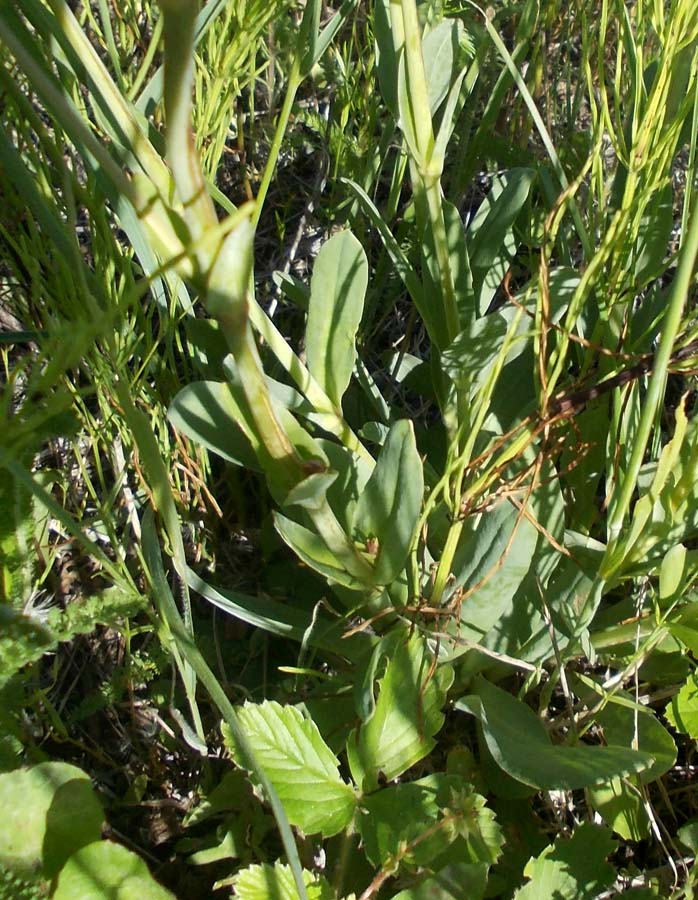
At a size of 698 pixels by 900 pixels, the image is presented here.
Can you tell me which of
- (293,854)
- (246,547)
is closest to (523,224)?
(246,547)

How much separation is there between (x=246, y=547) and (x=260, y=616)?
0.98ft

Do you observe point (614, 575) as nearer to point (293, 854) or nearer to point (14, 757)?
point (293, 854)

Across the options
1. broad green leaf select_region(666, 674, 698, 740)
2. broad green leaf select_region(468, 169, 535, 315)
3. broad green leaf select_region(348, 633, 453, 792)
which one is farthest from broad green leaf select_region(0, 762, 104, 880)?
broad green leaf select_region(468, 169, 535, 315)

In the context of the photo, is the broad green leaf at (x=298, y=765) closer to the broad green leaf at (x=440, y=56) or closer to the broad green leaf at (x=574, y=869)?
the broad green leaf at (x=574, y=869)

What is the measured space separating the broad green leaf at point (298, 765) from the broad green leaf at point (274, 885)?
0.05 meters

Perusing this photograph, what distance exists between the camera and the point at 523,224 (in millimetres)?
1235

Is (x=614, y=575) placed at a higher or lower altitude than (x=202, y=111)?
lower

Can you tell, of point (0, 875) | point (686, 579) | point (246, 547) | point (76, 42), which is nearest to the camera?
point (76, 42)

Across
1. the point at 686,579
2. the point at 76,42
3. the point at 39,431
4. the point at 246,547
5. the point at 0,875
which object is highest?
the point at 76,42

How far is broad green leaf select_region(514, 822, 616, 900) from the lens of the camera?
→ 35.7 inches

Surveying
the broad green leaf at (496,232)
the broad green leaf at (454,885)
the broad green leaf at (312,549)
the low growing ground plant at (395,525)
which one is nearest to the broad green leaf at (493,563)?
the low growing ground plant at (395,525)

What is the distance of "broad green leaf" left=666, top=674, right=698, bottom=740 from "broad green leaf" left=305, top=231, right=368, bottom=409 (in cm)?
54

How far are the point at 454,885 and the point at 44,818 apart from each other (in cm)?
45

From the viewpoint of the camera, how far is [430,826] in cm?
87
